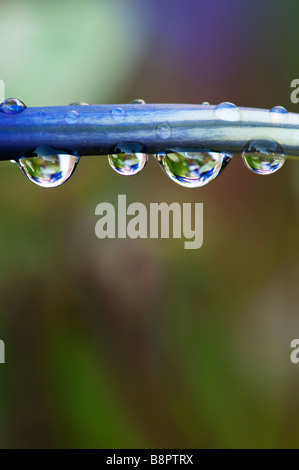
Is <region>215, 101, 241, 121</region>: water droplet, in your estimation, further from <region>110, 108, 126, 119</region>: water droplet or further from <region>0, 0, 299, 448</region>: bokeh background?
<region>0, 0, 299, 448</region>: bokeh background

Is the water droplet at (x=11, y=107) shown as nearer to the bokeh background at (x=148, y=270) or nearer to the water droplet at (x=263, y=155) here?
the water droplet at (x=263, y=155)

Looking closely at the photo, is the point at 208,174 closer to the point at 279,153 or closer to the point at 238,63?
the point at 279,153

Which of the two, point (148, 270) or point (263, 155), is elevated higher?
point (148, 270)

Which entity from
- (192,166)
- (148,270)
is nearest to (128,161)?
(192,166)

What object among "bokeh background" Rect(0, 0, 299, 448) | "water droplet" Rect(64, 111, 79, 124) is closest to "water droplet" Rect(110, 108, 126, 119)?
"water droplet" Rect(64, 111, 79, 124)

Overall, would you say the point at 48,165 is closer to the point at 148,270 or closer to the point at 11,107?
Result: the point at 11,107
